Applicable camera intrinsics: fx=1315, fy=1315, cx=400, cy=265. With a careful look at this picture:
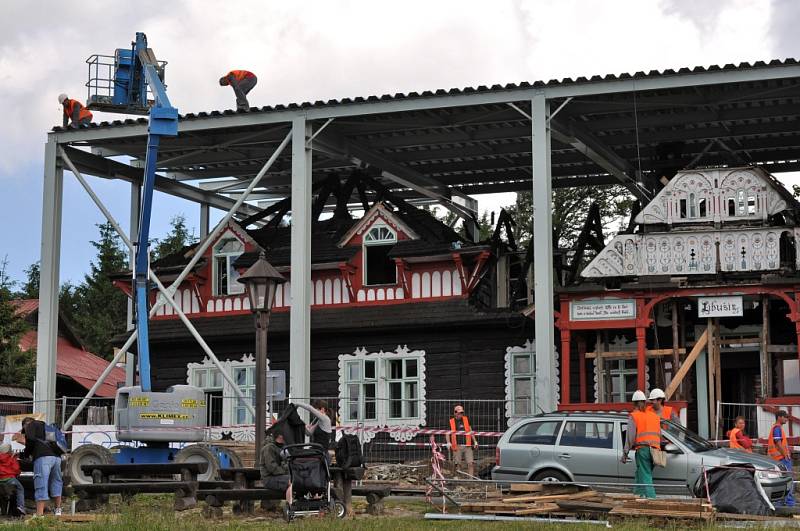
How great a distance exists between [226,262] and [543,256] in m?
12.7

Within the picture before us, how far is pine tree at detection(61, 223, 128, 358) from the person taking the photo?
69.0 metres

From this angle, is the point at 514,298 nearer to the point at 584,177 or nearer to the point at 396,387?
the point at 396,387

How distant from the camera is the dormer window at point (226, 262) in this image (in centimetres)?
3778

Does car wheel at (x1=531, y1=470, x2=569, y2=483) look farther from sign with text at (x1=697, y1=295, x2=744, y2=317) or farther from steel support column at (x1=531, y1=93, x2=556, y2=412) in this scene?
sign with text at (x1=697, y1=295, x2=744, y2=317)

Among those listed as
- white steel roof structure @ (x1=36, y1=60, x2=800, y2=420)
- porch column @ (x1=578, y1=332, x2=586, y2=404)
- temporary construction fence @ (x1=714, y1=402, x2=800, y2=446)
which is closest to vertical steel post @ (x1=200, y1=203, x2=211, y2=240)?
white steel roof structure @ (x1=36, y1=60, x2=800, y2=420)

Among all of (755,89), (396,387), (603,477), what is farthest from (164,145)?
(603,477)

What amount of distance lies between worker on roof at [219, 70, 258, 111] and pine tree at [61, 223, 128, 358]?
118ft

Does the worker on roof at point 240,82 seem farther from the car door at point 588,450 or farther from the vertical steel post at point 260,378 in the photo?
the car door at point 588,450

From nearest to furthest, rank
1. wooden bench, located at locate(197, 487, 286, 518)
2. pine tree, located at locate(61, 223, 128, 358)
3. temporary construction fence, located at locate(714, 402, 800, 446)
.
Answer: wooden bench, located at locate(197, 487, 286, 518), temporary construction fence, located at locate(714, 402, 800, 446), pine tree, located at locate(61, 223, 128, 358)

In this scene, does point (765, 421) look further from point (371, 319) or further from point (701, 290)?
point (371, 319)

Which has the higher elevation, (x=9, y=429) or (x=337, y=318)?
(x=337, y=318)

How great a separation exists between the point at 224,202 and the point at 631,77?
18.2 metres

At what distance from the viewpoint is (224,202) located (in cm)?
4238

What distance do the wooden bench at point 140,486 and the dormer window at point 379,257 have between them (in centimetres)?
1574
